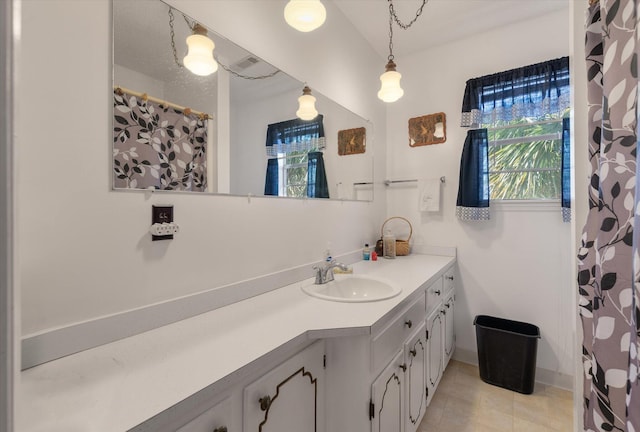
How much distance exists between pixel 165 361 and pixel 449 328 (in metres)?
2.06

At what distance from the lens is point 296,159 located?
5.34 ft

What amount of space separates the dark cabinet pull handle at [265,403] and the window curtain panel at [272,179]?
89 cm

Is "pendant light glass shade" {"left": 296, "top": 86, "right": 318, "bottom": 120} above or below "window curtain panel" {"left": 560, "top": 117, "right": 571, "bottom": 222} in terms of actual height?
above

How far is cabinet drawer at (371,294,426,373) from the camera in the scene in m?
1.11

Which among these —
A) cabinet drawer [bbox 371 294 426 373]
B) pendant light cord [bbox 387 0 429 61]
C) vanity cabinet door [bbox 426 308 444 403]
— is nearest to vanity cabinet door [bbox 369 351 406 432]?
cabinet drawer [bbox 371 294 426 373]

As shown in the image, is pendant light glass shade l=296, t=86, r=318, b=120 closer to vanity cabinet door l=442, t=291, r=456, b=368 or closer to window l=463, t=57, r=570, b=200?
window l=463, t=57, r=570, b=200

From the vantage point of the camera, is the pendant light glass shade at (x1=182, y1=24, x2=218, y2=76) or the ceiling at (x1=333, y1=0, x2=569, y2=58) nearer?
the pendant light glass shade at (x1=182, y1=24, x2=218, y2=76)

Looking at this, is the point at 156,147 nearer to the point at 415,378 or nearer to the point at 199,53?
the point at 199,53

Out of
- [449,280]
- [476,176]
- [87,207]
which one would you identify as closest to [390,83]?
[476,176]

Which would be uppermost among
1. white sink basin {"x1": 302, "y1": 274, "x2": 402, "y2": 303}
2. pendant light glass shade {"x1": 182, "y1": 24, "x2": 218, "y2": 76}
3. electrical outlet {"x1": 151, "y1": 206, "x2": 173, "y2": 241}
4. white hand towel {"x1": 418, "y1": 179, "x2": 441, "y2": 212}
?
pendant light glass shade {"x1": 182, "y1": 24, "x2": 218, "y2": 76}

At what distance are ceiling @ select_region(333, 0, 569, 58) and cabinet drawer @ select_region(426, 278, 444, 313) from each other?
189 centimetres

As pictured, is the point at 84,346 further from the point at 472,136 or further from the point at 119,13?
the point at 472,136

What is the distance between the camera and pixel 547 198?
2.08 meters

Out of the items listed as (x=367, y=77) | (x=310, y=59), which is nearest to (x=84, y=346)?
(x=310, y=59)
